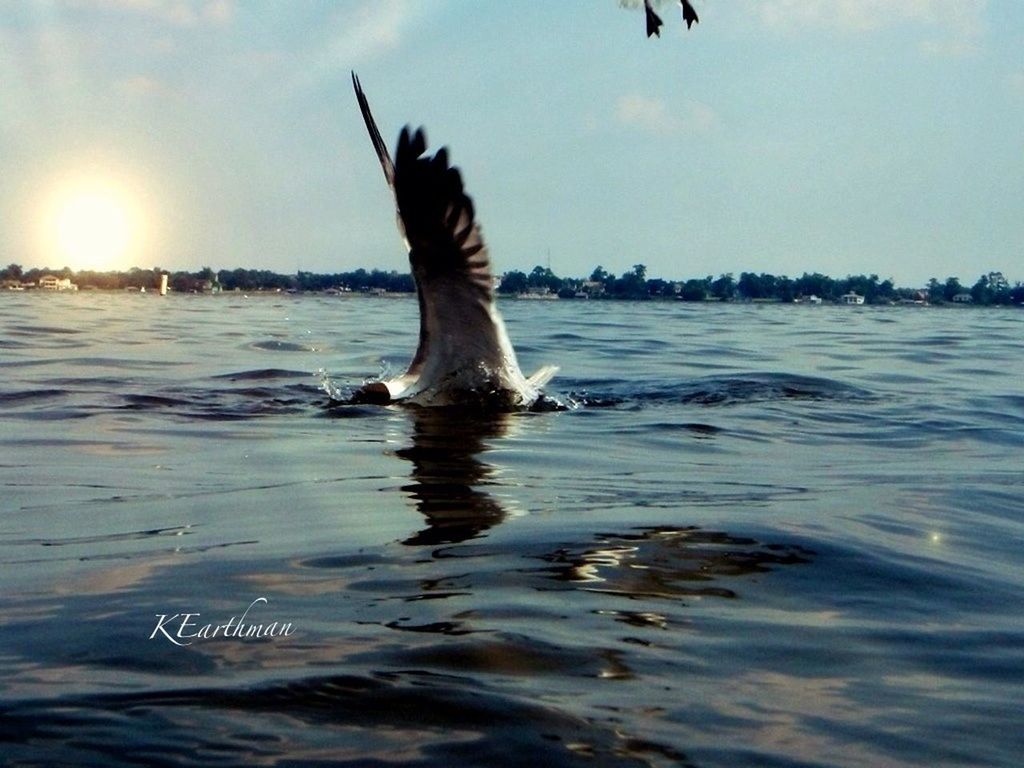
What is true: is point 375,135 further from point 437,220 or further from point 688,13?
point 688,13

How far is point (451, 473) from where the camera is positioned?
5.21m

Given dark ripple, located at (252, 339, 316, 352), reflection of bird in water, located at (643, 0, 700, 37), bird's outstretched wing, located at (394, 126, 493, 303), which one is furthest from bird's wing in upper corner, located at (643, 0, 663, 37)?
dark ripple, located at (252, 339, 316, 352)

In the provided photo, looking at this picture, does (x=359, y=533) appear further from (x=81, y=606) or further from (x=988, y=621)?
(x=988, y=621)

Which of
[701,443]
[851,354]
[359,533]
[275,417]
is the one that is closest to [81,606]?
[359,533]

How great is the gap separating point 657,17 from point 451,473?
211cm

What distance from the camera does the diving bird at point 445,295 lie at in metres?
7.12

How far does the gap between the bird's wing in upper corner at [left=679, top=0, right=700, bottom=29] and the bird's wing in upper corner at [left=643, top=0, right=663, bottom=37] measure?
11 centimetres

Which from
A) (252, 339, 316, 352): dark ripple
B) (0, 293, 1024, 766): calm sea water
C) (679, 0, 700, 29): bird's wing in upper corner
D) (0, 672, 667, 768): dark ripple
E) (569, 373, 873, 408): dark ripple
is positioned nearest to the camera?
(0, 672, 667, 768): dark ripple

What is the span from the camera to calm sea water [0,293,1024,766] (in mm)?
2125

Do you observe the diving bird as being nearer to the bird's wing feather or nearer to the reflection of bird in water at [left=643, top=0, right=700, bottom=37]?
the bird's wing feather

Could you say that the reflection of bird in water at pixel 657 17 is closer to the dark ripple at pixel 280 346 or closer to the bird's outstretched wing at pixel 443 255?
the bird's outstretched wing at pixel 443 255

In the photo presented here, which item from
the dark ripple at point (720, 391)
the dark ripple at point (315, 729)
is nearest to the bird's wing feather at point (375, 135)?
the dark ripple at point (720, 391)

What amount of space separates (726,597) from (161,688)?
1.34 meters

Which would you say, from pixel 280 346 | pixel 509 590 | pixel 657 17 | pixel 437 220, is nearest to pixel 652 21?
pixel 657 17
